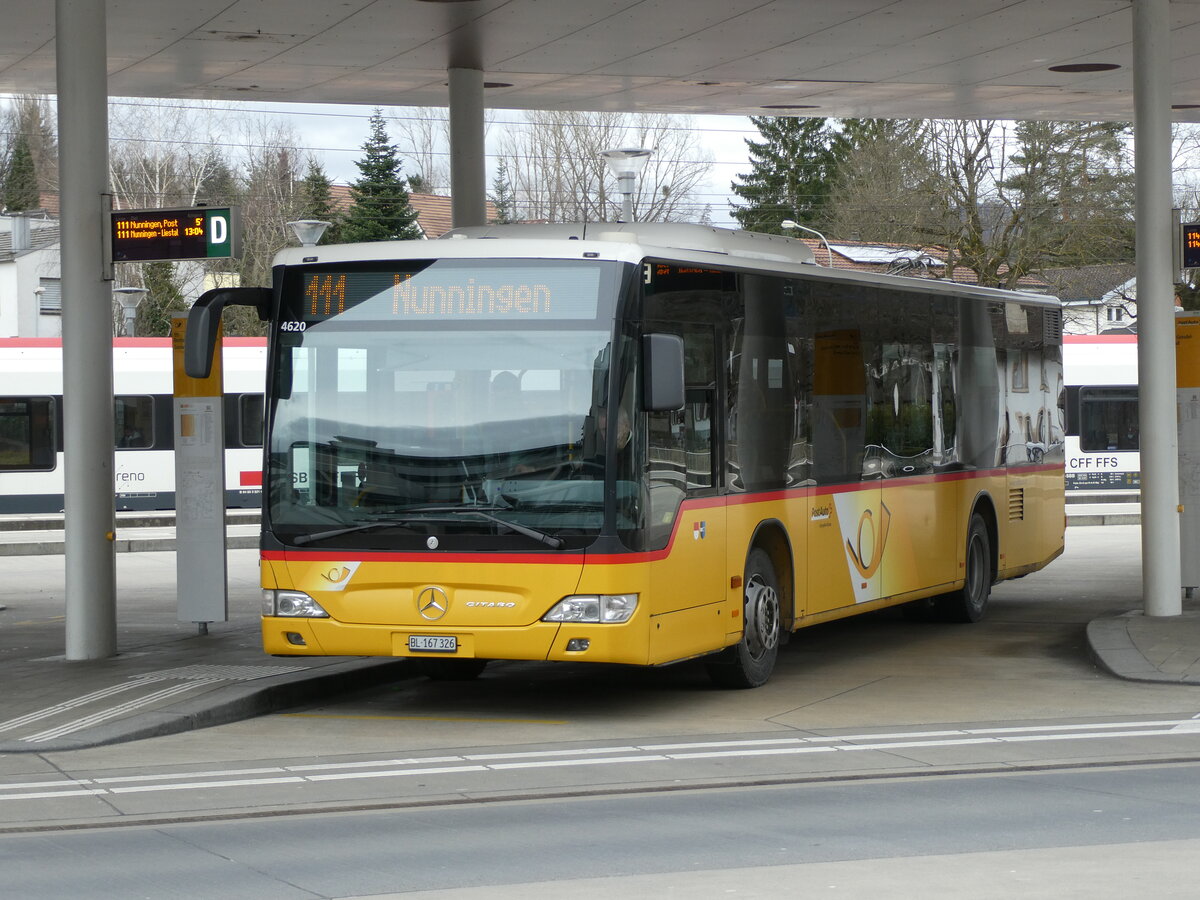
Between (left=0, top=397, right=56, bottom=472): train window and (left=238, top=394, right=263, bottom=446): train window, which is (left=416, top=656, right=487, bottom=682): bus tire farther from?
(left=0, top=397, right=56, bottom=472): train window

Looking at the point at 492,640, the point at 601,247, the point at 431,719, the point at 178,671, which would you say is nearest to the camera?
the point at 492,640

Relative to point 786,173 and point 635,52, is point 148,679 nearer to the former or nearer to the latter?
point 635,52

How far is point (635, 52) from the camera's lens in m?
18.8

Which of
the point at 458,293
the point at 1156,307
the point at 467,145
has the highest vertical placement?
Answer: the point at 467,145

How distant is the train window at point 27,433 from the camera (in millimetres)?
32844

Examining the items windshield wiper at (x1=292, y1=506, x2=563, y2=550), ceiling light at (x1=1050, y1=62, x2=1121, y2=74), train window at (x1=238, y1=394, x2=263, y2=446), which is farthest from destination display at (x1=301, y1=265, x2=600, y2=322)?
train window at (x1=238, y1=394, x2=263, y2=446)

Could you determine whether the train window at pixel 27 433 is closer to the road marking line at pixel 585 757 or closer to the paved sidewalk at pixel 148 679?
the paved sidewalk at pixel 148 679

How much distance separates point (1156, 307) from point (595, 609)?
6.65 m

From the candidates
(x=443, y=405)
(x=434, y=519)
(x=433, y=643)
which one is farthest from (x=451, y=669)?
(x=443, y=405)

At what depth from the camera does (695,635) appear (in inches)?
441

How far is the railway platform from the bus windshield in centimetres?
132

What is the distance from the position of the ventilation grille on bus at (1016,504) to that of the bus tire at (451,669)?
21.9ft

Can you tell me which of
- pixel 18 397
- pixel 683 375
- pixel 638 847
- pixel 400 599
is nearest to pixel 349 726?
pixel 400 599

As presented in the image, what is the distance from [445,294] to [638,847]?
444 centimetres
